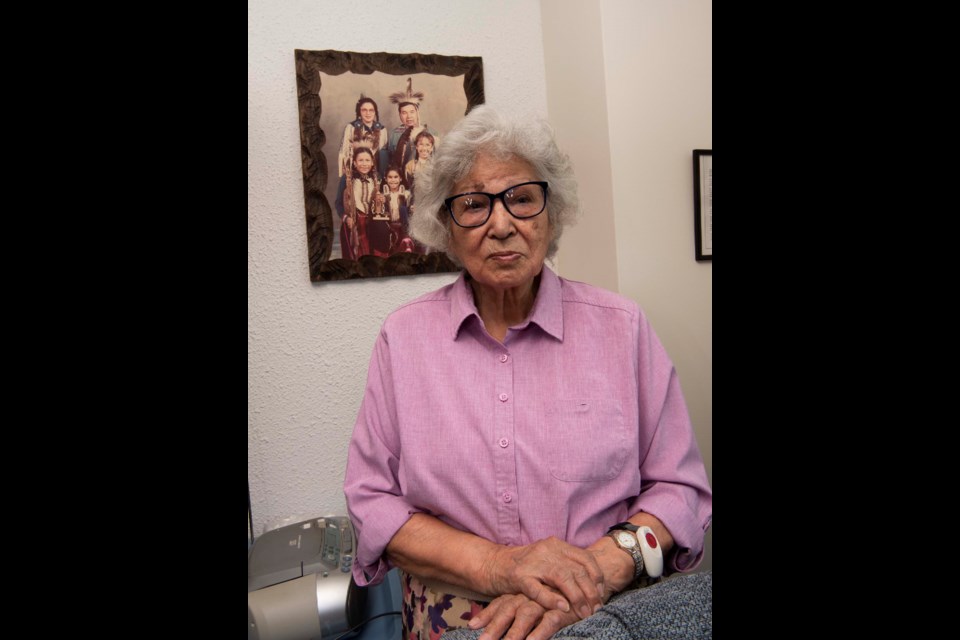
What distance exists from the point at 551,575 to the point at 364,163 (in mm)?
1266

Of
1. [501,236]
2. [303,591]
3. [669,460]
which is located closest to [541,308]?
[501,236]

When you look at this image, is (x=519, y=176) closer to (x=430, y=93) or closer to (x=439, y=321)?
(x=439, y=321)

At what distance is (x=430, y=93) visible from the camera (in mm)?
1652

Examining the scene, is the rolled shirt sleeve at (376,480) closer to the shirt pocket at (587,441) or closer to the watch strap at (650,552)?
the shirt pocket at (587,441)

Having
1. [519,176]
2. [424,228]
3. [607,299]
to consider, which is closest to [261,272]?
[424,228]

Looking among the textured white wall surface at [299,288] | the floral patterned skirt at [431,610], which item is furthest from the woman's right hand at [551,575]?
the textured white wall surface at [299,288]

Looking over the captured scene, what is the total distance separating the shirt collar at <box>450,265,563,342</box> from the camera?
3.33ft

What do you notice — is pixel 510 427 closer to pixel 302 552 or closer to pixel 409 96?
pixel 302 552

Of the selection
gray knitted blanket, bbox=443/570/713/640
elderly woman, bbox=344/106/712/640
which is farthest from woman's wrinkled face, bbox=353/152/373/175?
gray knitted blanket, bbox=443/570/713/640

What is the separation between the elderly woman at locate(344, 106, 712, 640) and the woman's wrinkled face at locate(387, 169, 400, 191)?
569 mm

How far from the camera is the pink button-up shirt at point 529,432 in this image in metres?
0.93

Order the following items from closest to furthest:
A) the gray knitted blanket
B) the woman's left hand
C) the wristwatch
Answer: the gray knitted blanket
the woman's left hand
the wristwatch

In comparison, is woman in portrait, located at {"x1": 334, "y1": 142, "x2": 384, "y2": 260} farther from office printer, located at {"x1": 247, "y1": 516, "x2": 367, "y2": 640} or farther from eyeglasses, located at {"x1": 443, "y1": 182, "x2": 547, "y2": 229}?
office printer, located at {"x1": 247, "y1": 516, "x2": 367, "y2": 640}
